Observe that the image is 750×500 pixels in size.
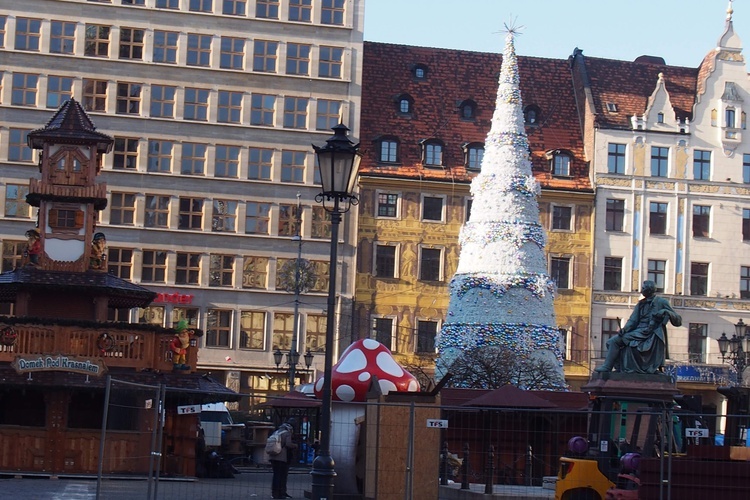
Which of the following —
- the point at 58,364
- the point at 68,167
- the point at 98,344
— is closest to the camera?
the point at 58,364

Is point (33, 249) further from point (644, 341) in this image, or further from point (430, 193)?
point (430, 193)

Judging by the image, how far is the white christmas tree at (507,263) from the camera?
1794 inches

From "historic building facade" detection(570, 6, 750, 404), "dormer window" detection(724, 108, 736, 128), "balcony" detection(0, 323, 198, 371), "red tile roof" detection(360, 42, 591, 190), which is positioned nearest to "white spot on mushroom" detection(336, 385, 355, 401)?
"balcony" detection(0, 323, 198, 371)

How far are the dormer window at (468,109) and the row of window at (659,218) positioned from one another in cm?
672

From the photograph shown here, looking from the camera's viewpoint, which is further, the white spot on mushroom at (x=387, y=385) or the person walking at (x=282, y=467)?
the white spot on mushroom at (x=387, y=385)

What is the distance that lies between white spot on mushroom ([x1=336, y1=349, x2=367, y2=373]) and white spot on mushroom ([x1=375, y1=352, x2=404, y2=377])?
26 cm

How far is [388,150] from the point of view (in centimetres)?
5725

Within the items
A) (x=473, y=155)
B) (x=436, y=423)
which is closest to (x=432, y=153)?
(x=473, y=155)

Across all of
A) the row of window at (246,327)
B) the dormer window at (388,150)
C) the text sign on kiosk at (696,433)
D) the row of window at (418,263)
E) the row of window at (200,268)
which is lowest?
the text sign on kiosk at (696,433)

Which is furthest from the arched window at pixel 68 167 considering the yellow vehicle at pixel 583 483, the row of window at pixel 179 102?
the row of window at pixel 179 102

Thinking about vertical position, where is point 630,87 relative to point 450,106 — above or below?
above

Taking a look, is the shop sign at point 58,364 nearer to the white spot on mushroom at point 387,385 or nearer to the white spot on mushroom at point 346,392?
the white spot on mushroom at point 346,392

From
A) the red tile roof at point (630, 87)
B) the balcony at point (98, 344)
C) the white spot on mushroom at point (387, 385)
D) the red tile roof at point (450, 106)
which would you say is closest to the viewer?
the white spot on mushroom at point (387, 385)

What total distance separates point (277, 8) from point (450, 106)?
8.63m
